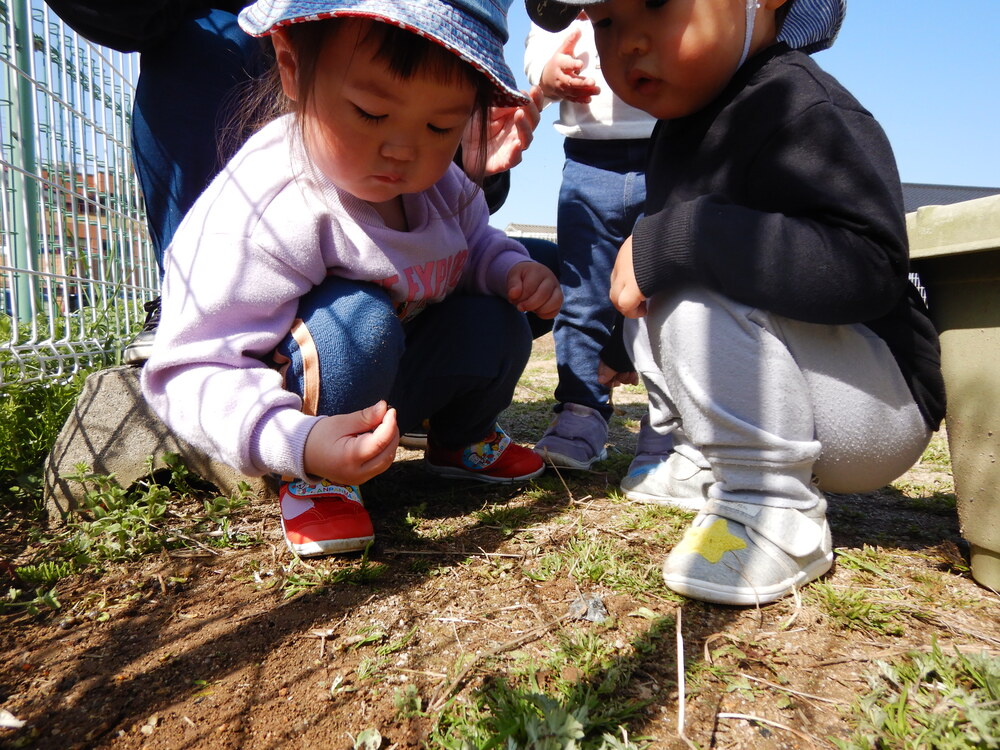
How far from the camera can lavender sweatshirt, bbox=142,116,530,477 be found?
134 cm

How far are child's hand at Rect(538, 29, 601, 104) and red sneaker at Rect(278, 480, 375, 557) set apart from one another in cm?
138

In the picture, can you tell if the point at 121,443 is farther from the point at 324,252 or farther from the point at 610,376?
the point at 610,376

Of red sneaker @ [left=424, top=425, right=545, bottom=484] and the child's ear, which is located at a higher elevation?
the child's ear

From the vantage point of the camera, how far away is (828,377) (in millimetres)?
1407

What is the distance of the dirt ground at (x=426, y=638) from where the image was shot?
3.24 feet

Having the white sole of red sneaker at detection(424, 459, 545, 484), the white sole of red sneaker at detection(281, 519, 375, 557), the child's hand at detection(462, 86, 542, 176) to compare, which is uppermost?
the child's hand at detection(462, 86, 542, 176)

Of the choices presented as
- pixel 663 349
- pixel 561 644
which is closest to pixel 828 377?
pixel 663 349

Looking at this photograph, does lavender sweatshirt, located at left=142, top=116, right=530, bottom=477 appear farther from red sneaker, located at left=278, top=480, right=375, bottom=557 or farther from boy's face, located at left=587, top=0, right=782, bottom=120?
boy's face, located at left=587, top=0, right=782, bottom=120

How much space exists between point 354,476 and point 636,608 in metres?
0.59

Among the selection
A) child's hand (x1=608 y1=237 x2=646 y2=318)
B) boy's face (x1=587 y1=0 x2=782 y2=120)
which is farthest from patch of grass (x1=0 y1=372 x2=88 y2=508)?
boy's face (x1=587 y1=0 x2=782 y2=120)

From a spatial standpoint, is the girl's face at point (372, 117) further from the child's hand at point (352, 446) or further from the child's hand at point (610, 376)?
the child's hand at point (610, 376)

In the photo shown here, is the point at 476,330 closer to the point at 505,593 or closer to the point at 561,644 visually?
the point at 505,593

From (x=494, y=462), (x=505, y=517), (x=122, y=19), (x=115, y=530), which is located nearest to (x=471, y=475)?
(x=494, y=462)

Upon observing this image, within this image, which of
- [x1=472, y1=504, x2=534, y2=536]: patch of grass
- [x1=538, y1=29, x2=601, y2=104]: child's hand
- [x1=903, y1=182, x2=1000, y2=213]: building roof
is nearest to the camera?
[x1=472, y1=504, x2=534, y2=536]: patch of grass
